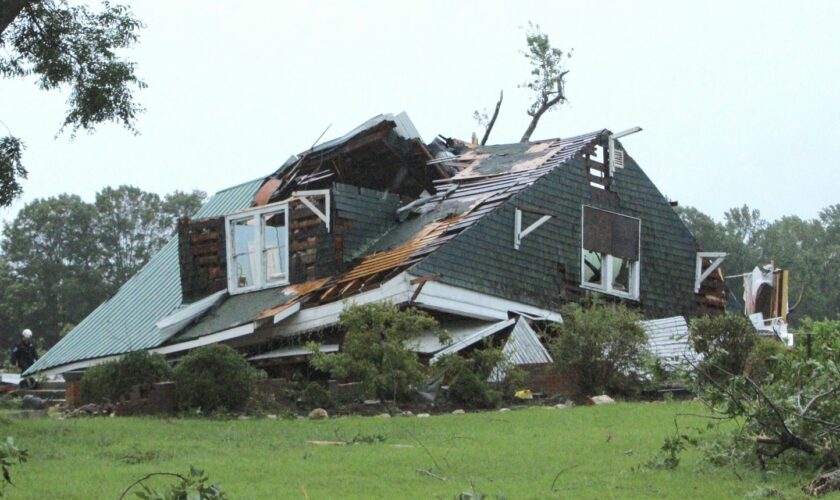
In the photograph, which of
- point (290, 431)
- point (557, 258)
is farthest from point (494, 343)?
point (290, 431)

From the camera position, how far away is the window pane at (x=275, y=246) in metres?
27.6

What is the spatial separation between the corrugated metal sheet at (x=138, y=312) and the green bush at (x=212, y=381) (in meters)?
8.69

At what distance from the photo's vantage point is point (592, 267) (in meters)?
29.2

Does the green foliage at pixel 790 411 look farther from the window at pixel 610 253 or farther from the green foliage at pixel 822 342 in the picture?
the window at pixel 610 253

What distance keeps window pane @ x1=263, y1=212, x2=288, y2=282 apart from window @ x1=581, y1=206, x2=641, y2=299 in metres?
6.63

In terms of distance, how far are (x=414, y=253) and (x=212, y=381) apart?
7.45 m

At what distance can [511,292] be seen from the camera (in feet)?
87.6

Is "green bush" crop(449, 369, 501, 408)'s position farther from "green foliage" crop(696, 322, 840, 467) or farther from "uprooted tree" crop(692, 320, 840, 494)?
"green foliage" crop(696, 322, 840, 467)

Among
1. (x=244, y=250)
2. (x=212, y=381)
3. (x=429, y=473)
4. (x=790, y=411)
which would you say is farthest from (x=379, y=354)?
(x=244, y=250)

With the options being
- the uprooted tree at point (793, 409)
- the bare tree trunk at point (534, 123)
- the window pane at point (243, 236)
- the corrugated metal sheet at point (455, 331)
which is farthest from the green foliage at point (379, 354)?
the bare tree trunk at point (534, 123)

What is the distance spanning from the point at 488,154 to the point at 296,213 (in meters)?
5.50

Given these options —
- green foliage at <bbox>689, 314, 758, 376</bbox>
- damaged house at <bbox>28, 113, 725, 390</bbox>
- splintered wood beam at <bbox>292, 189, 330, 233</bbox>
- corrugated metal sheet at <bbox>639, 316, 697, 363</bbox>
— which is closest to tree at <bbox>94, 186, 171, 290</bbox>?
damaged house at <bbox>28, 113, 725, 390</bbox>

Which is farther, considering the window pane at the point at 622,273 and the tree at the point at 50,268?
the tree at the point at 50,268

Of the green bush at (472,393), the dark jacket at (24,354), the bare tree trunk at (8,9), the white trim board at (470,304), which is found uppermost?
the bare tree trunk at (8,9)
